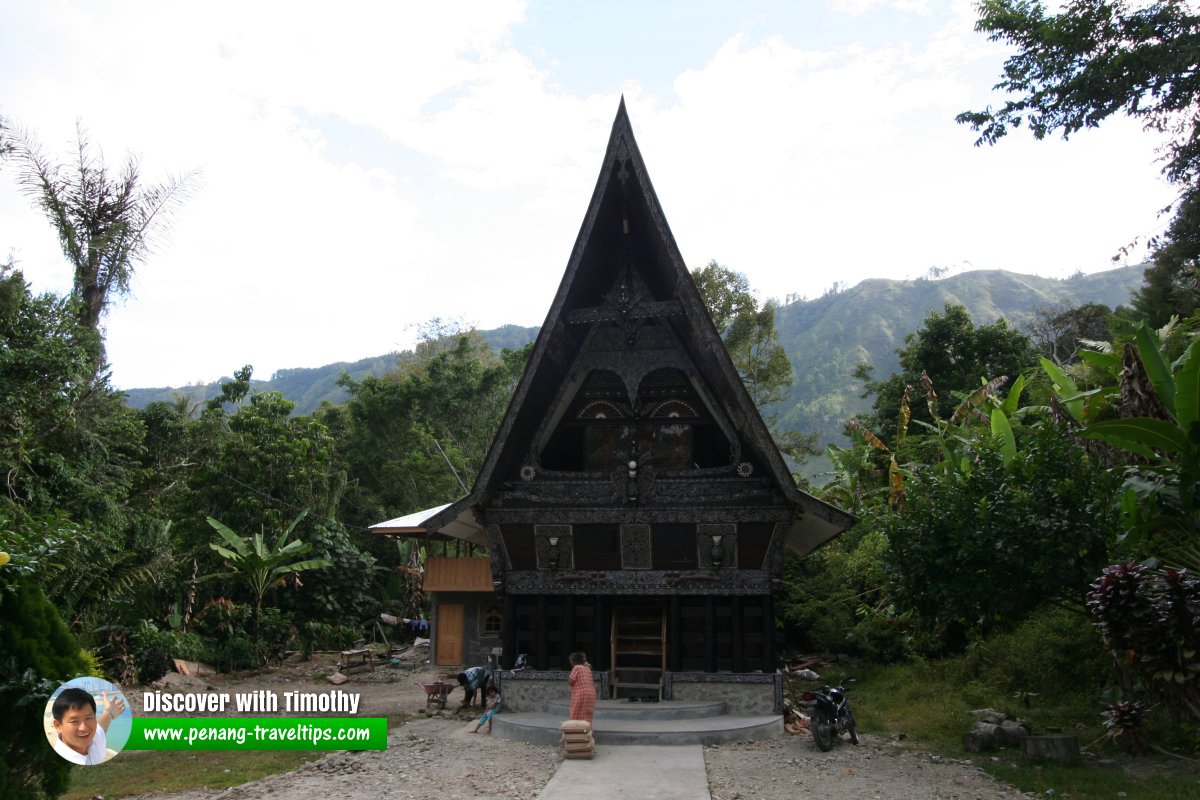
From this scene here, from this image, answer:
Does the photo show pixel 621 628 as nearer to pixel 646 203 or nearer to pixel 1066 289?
pixel 646 203

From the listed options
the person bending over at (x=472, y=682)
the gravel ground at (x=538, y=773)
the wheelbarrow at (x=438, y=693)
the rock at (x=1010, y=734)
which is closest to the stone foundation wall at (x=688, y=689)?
the gravel ground at (x=538, y=773)

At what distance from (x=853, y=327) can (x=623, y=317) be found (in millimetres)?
130222

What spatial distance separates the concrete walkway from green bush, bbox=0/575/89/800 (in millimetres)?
4300

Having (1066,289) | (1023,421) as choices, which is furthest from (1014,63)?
(1066,289)

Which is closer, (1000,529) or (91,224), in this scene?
(1000,529)

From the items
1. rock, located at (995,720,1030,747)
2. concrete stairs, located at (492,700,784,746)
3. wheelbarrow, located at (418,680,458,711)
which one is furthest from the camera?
wheelbarrow, located at (418,680,458,711)

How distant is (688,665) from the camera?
40.7ft

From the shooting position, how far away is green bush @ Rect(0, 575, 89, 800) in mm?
6039

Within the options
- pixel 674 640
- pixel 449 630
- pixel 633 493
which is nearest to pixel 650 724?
pixel 674 640

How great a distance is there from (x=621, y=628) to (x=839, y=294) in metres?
155

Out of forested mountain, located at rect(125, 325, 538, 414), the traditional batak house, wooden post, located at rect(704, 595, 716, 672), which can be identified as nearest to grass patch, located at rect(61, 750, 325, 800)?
the traditional batak house

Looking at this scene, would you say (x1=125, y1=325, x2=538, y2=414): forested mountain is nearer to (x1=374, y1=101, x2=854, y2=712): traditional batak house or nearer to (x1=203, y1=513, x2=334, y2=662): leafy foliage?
(x1=203, y1=513, x2=334, y2=662): leafy foliage

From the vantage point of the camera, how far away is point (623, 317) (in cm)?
1230

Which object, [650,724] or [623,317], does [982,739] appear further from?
[623,317]
